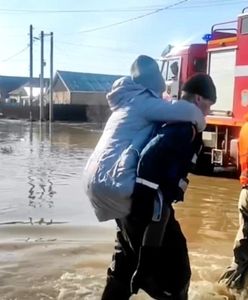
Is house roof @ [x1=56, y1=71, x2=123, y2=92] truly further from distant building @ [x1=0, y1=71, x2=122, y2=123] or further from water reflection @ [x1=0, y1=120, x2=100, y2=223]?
water reflection @ [x1=0, y1=120, x2=100, y2=223]

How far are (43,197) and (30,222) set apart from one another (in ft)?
6.95

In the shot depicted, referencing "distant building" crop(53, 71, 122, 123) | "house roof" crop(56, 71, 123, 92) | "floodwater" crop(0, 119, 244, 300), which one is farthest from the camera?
"house roof" crop(56, 71, 123, 92)

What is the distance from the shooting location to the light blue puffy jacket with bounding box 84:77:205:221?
3.43 m

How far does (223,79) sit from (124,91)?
11.0 m

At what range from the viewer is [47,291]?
5.11 meters

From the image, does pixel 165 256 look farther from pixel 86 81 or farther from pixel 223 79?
pixel 86 81

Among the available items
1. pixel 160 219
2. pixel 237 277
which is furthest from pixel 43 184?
pixel 160 219

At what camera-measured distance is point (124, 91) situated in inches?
143

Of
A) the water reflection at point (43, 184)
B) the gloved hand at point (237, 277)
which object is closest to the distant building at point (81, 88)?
the water reflection at point (43, 184)

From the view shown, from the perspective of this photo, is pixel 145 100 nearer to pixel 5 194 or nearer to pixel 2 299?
pixel 2 299

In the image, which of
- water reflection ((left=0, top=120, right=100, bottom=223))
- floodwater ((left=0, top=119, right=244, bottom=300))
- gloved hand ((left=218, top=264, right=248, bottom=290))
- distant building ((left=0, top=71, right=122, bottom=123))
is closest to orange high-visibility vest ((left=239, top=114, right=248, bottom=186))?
gloved hand ((left=218, top=264, right=248, bottom=290))

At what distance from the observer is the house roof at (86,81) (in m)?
76.4

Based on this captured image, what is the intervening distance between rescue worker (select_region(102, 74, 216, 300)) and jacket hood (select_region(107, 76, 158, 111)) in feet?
0.94

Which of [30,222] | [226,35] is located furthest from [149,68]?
[226,35]
